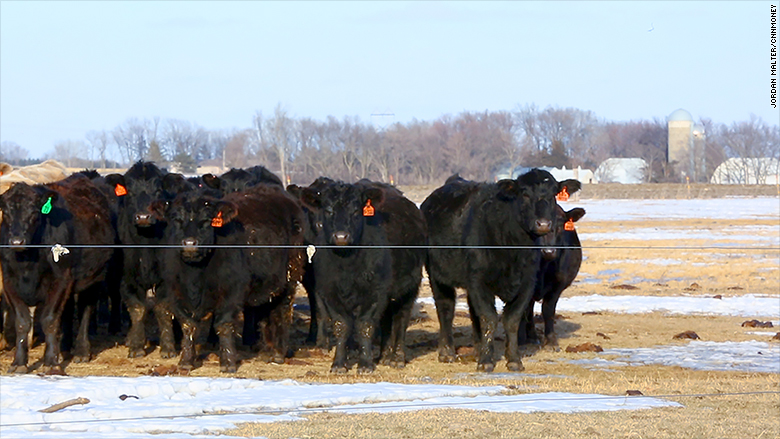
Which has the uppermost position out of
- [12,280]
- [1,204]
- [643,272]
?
[1,204]

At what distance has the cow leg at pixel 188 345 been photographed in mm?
12281

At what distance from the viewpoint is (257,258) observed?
13.1 metres

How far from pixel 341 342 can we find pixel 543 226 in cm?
286

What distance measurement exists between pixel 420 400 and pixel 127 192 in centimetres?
583

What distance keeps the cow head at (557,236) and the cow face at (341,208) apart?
2.26 metres

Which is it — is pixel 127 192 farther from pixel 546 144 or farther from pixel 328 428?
pixel 546 144

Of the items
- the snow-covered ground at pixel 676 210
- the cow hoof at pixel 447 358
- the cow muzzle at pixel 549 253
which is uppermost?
the cow muzzle at pixel 549 253

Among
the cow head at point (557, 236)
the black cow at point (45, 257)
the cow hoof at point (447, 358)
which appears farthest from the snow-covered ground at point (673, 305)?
the black cow at point (45, 257)

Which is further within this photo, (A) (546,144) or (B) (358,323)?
(A) (546,144)

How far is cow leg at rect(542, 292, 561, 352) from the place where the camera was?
14758mm

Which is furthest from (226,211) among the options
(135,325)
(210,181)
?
(210,181)

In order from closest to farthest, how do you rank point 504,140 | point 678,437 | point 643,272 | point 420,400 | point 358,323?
point 678,437 → point 420,400 → point 358,323 → point 643,272 → point 504,140

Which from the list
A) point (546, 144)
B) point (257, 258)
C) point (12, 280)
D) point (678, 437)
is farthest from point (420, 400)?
point (546, 144)

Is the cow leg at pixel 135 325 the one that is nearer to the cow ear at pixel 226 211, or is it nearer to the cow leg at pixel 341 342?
the cow ear at pixel 226 211
